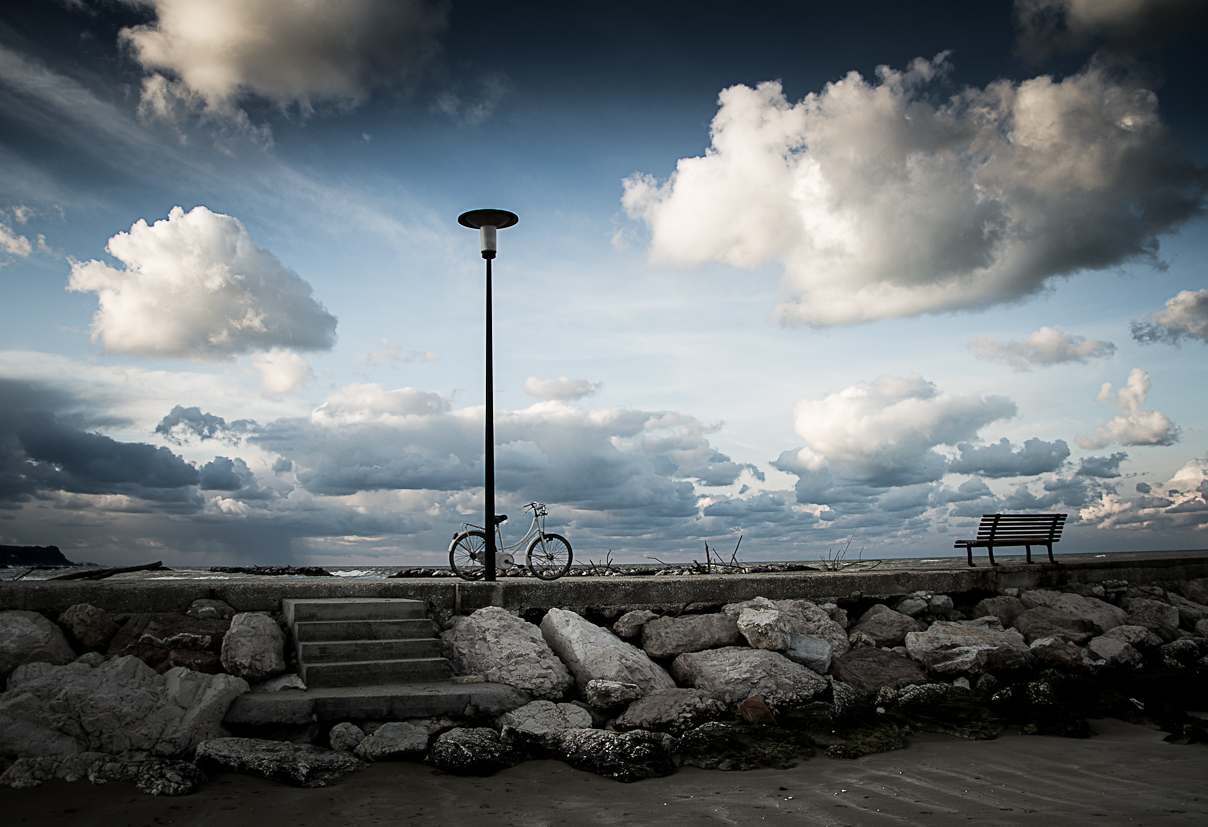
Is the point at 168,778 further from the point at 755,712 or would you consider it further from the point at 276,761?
the point at 755,712

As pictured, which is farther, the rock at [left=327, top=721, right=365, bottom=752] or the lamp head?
the lamp head

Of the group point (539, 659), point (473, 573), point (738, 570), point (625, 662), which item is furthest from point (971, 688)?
point (473, 573)

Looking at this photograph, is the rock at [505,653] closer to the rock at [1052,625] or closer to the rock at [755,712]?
the rock at [755,712]

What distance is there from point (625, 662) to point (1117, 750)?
12.5 feet

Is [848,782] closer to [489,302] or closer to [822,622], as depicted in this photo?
[822,622]

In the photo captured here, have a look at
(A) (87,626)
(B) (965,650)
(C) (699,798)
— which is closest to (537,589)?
(C) (699,798)

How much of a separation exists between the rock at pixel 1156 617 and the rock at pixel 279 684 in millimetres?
9944

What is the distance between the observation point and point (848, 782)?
4605mm

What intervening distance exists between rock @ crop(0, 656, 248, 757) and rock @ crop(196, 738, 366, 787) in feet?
1.14

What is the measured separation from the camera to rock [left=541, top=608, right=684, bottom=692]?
620 centimetres

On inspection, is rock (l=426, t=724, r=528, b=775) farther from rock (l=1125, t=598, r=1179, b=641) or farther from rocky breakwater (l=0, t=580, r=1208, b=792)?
rock (l=1125, t=598, r=1179, b=641)

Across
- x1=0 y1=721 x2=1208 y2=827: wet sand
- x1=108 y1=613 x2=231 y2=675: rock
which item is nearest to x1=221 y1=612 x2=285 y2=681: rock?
x1=108 y1=613 x2=231 y2=675: rock

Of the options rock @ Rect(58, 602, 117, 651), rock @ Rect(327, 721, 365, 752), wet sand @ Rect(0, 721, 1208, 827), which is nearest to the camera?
wet sand @ Rect(0, 721, 1208, 827)

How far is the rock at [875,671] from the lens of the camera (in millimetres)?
6777
